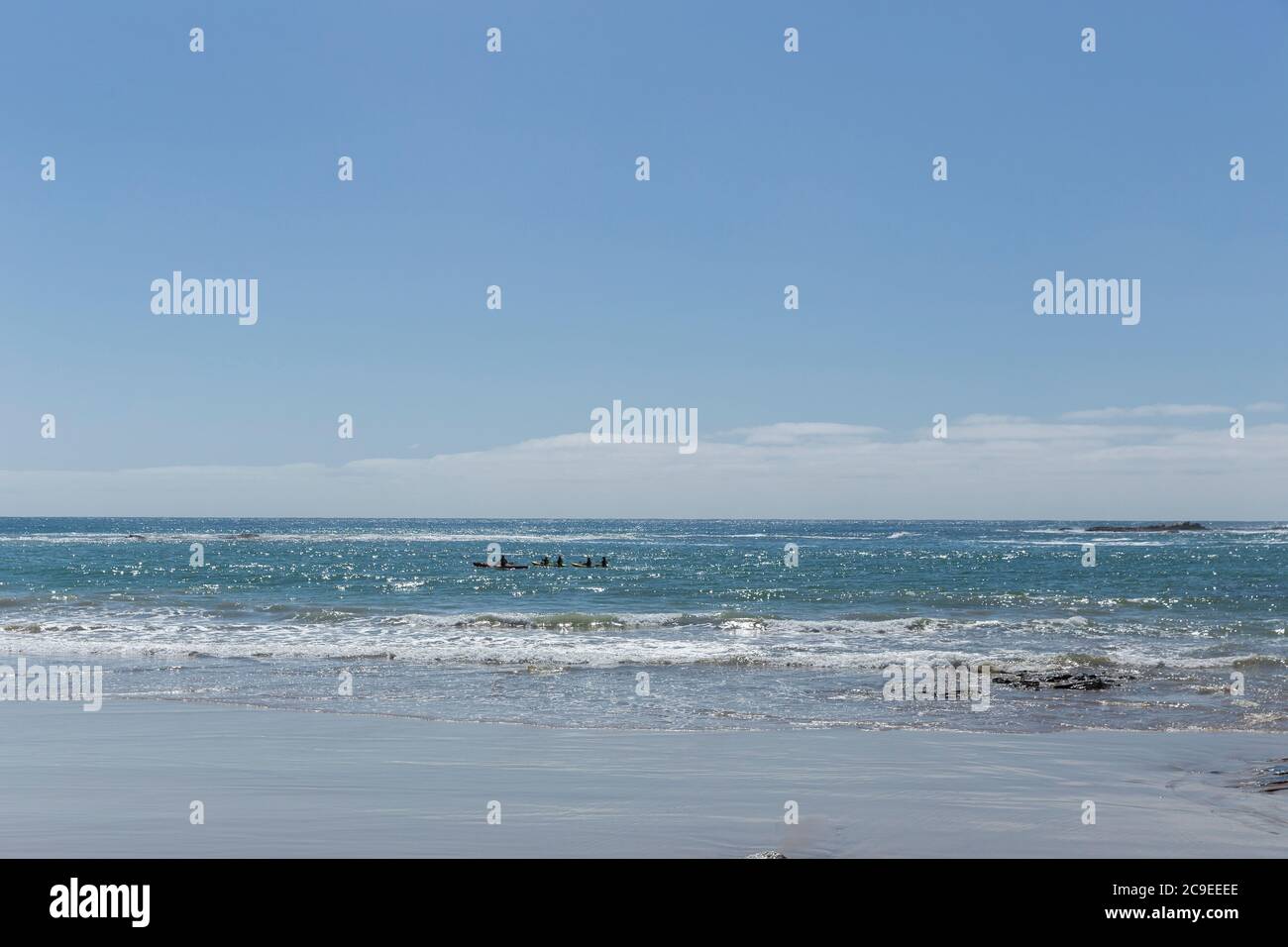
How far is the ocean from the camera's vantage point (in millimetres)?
14602

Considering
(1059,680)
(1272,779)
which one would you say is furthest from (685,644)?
(1272,779)

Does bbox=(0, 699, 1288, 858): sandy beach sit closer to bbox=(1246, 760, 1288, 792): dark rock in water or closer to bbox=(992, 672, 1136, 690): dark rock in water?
bbox=(1246, 760, 1288, 792): dark rock in water

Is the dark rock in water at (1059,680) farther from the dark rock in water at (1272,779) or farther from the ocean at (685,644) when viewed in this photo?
the dark rock in water at (1272,779)

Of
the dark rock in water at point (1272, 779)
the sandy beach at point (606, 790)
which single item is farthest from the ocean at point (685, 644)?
Result: the dark rock in water at point (1272, 779)

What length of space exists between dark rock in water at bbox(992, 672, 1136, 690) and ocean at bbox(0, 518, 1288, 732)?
61 millimetres

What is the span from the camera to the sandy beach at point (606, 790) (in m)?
7.46

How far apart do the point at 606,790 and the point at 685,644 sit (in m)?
14.4

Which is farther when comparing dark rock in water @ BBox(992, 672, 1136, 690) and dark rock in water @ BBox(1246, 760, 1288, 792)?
dark rock in water @ BBox(992, 672, 1136, 690)

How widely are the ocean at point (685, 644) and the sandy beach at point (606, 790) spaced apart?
161 cm

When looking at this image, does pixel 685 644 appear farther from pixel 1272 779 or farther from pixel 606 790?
pixel 1272 779

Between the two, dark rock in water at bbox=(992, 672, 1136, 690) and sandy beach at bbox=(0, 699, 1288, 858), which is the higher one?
sandy beach at bbox=(0, 699, 1288, 858)

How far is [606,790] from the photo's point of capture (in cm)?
914

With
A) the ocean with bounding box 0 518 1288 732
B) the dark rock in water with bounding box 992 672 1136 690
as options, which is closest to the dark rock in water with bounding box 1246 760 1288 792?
the ocean with bounding box 0 518 1288 732
